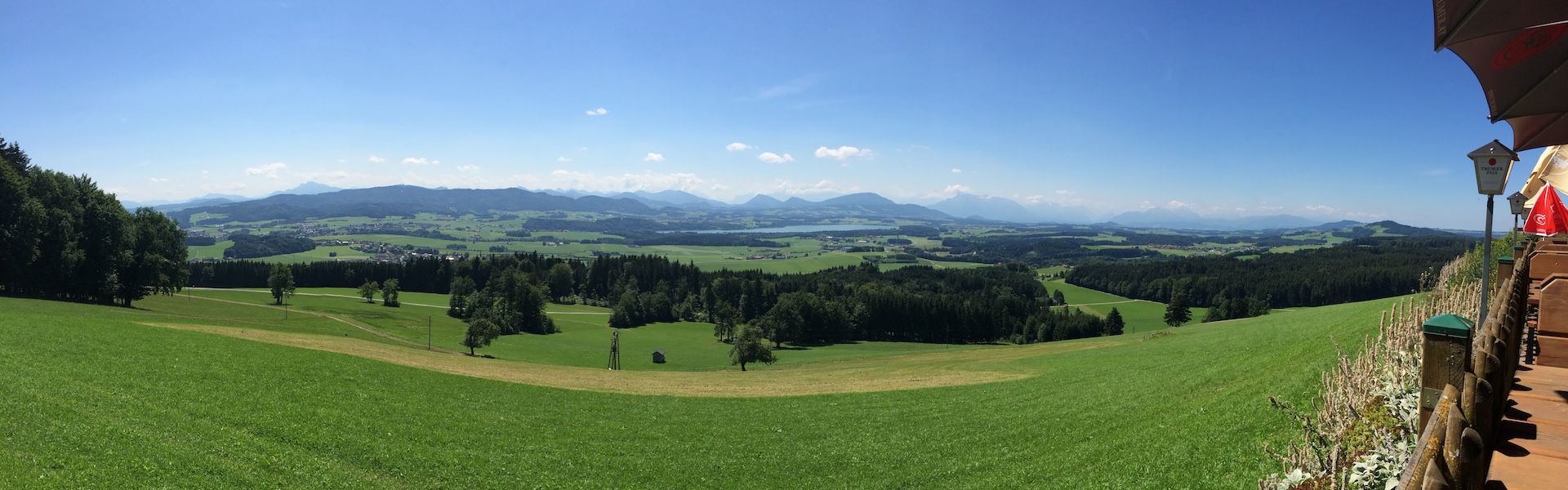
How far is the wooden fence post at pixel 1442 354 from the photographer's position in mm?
4555

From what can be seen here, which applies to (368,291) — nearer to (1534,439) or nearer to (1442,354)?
(1442,354)

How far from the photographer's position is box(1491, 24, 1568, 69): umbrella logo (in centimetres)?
459

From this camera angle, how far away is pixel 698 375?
129 ft

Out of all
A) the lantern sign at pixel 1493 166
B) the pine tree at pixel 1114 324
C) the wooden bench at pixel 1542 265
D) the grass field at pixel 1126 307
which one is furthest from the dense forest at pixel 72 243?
the pine tree at pixel 1114 324

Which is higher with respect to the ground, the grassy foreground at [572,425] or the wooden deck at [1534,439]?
the wooden deck at [1534,439]

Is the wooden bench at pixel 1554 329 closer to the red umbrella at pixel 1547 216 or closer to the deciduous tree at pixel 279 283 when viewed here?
the red umbrella at pixel 1547 216

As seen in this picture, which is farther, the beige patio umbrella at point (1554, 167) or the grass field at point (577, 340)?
the grass field at point (577, 340)

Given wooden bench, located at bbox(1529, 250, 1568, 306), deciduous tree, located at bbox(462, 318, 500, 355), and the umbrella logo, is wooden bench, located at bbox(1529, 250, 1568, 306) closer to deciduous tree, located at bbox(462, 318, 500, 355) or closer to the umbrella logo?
the umbrella logo

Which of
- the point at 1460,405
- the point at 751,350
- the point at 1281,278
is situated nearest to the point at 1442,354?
the point at 1460,405

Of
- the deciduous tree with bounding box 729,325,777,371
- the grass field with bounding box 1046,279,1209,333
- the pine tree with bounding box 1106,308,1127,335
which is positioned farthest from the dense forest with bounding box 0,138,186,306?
the pine tree with bounding box 1106,308,1127,335

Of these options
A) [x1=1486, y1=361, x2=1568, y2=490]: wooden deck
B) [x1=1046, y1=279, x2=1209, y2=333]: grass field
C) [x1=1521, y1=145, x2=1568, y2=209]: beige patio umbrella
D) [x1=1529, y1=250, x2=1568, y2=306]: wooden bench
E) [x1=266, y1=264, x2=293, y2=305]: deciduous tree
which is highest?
[x1=1521, y1=145, x2=1568, y2=209]: beige patio umbrella

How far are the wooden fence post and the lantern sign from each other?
5.18 metres

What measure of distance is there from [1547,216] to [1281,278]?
359 feet

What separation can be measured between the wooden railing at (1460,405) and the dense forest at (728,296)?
7473 centimetres
